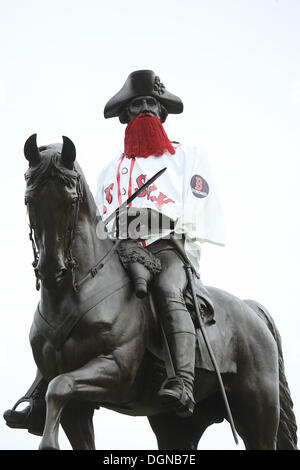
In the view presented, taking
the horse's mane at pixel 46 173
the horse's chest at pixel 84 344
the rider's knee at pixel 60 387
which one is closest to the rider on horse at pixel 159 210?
the horse's chest at pixel 84 344

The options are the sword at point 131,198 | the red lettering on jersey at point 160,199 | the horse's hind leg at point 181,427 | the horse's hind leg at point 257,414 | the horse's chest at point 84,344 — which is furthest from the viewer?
the horse's hind leg at point 181,427

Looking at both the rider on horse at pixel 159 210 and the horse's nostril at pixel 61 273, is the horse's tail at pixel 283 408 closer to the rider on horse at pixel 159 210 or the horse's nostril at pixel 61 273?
the rider on horse at pixel 159 210

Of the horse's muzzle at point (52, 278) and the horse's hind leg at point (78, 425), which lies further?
the horse's hind leg at point (78, 425)

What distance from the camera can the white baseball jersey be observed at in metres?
10.1

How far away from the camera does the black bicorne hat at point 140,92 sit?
10852mm

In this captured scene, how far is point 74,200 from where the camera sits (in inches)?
340

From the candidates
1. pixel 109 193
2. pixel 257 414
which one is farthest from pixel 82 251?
pixel 257 414

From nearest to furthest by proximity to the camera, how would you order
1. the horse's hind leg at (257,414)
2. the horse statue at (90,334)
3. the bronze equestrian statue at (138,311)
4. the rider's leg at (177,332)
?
the horse statue at (90,334) → the bronze equestrian statue at (138,311) → the rider's leg at (177,332) → the horse's hind leg at (257,414)

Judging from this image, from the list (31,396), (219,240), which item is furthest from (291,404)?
(31,396)

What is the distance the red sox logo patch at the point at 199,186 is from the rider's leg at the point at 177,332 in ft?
3.74

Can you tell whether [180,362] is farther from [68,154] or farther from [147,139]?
[147,139]

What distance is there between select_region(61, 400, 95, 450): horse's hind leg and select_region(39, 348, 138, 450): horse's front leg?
25.7 inches
